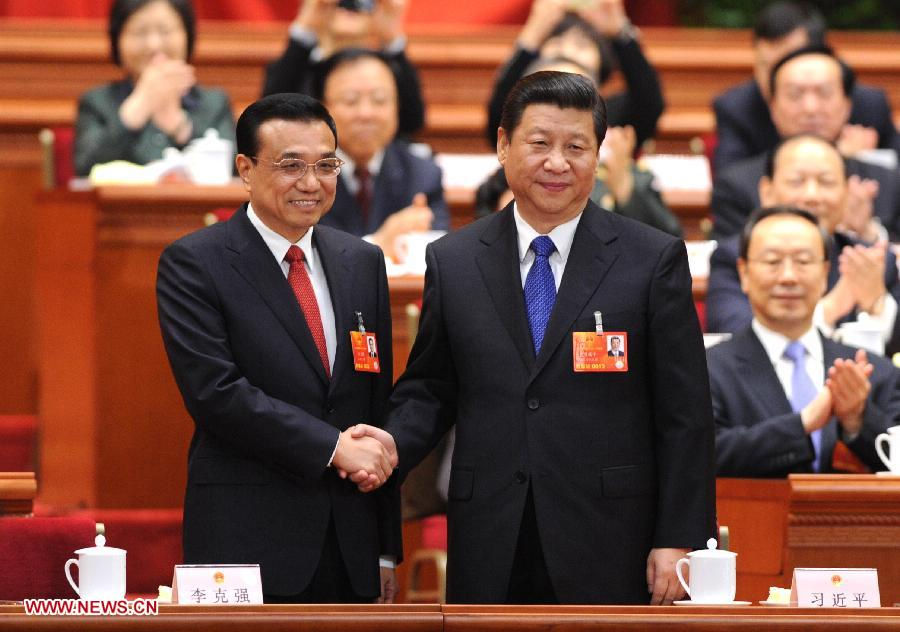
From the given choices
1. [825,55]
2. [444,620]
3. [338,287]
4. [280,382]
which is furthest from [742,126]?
[444,620]

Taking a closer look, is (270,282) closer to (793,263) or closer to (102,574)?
(102,574)

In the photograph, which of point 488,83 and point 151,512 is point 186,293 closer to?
point 151,512

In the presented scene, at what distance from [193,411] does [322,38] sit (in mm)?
1981

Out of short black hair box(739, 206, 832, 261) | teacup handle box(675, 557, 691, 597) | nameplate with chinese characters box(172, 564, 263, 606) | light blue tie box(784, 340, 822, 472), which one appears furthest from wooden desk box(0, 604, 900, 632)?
short black hair box(739, 206, 832, 261)

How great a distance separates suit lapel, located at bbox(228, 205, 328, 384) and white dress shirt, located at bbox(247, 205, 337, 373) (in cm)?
1

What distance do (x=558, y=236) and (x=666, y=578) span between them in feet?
1.50

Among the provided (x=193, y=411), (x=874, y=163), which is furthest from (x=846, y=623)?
(x=874, y=163)

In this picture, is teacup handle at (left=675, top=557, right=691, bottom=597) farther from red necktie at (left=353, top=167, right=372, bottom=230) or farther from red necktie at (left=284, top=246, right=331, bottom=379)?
red necktie at (left=353, top=167, right=372, bottom=230)

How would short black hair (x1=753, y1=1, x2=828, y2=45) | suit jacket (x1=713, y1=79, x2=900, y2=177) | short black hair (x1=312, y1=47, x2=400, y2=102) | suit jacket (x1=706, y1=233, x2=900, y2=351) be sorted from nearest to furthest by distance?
suit jacket (x1=706, y1=233, x2=900, y2=351) → short black hair (x1=312, y1=47, x2=400, y2=102) → suit jacket (x1=713, y1=79, x2=900, y2=177) → short black hair (x1=753, y1=1, x2=828, y2=45)

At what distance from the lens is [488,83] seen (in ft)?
15.9

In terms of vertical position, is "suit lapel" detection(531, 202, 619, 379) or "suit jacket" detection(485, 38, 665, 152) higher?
"suit jacket" detection(485, 38, 665, 152)

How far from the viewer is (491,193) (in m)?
3.24

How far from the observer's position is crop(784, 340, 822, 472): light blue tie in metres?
2.80

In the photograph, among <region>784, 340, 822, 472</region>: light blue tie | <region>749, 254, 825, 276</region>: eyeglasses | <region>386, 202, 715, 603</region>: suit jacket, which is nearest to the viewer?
<region>386, 202, 715, 603</region>: suit jacket
